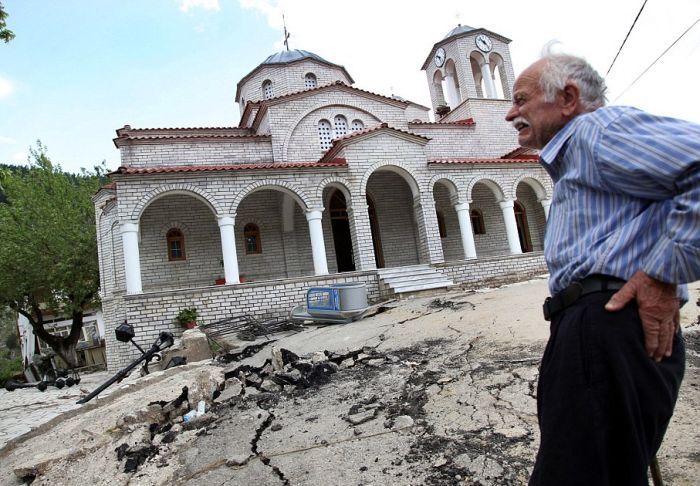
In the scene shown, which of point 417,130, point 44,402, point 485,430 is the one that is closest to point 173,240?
point 44,402

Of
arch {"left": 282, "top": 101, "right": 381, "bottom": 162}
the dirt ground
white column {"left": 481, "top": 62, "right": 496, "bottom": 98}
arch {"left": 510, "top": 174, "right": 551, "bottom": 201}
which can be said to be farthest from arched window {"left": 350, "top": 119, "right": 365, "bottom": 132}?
the dirt ground

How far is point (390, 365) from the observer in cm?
491

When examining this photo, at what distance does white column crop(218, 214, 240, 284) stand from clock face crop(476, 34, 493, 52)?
44.8 ft

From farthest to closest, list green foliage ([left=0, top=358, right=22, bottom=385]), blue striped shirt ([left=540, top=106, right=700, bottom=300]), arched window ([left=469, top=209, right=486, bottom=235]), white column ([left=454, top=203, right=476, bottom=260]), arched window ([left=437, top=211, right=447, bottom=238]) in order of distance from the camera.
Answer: green foliage ([left=0, top=358, right=22, bottom=385]) → arched window ([left=469, top=209, right=486, bottom=235]) → arched window ([left=437, top=211, right=447, bottom=238]) → white column ([left=454, top=203, right=476, bottom=260]) → blue striped shirt ([left=540, top=106, right=700, bottom=300])

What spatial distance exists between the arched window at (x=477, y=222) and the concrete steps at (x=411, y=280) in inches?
194

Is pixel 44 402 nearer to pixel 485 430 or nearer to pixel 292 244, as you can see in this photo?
pixel 292 244

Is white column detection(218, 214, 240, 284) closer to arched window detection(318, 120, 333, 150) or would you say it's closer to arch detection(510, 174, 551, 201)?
arched window detection(318, 120, 333, 150)

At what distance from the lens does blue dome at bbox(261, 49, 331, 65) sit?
1902cm

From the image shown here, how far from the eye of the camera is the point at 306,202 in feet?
43.0

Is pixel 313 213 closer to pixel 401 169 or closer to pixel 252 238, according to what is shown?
pixel 252 238

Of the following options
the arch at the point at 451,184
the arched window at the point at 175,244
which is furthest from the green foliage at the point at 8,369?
the arch at the point at 451,184

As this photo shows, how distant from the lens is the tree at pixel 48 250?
19.3m

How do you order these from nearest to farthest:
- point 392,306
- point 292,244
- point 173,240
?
point 392,306, point 173,240, point 292,244

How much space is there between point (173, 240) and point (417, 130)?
1036 cm
